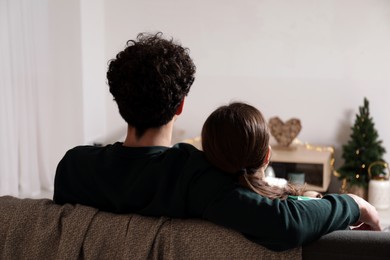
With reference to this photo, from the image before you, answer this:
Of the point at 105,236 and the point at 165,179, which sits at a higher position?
the point at 165,179

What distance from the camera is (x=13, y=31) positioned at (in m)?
3.10

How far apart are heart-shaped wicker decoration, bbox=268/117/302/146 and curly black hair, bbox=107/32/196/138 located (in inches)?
86.7

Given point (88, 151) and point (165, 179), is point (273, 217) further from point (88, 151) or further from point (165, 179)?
point (88, 151)

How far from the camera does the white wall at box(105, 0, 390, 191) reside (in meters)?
3.36

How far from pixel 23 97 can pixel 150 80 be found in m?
2.28

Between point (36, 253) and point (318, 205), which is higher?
point (318, 205)

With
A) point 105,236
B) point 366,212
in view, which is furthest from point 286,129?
point 105,236

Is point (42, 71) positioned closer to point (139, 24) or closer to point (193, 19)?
point (139, 24)

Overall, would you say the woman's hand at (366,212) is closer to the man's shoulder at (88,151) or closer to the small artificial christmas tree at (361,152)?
the man's shoulder at (88,151)

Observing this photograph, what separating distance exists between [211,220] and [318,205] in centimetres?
22

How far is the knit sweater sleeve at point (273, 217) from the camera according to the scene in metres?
1.02

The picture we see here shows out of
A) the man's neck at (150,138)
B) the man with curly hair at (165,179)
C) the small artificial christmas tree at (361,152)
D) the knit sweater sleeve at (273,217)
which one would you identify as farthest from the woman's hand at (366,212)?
the small artificial christmas tree at (361,152)

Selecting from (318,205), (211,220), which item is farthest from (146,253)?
(318,205)

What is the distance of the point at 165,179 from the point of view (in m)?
1.11
